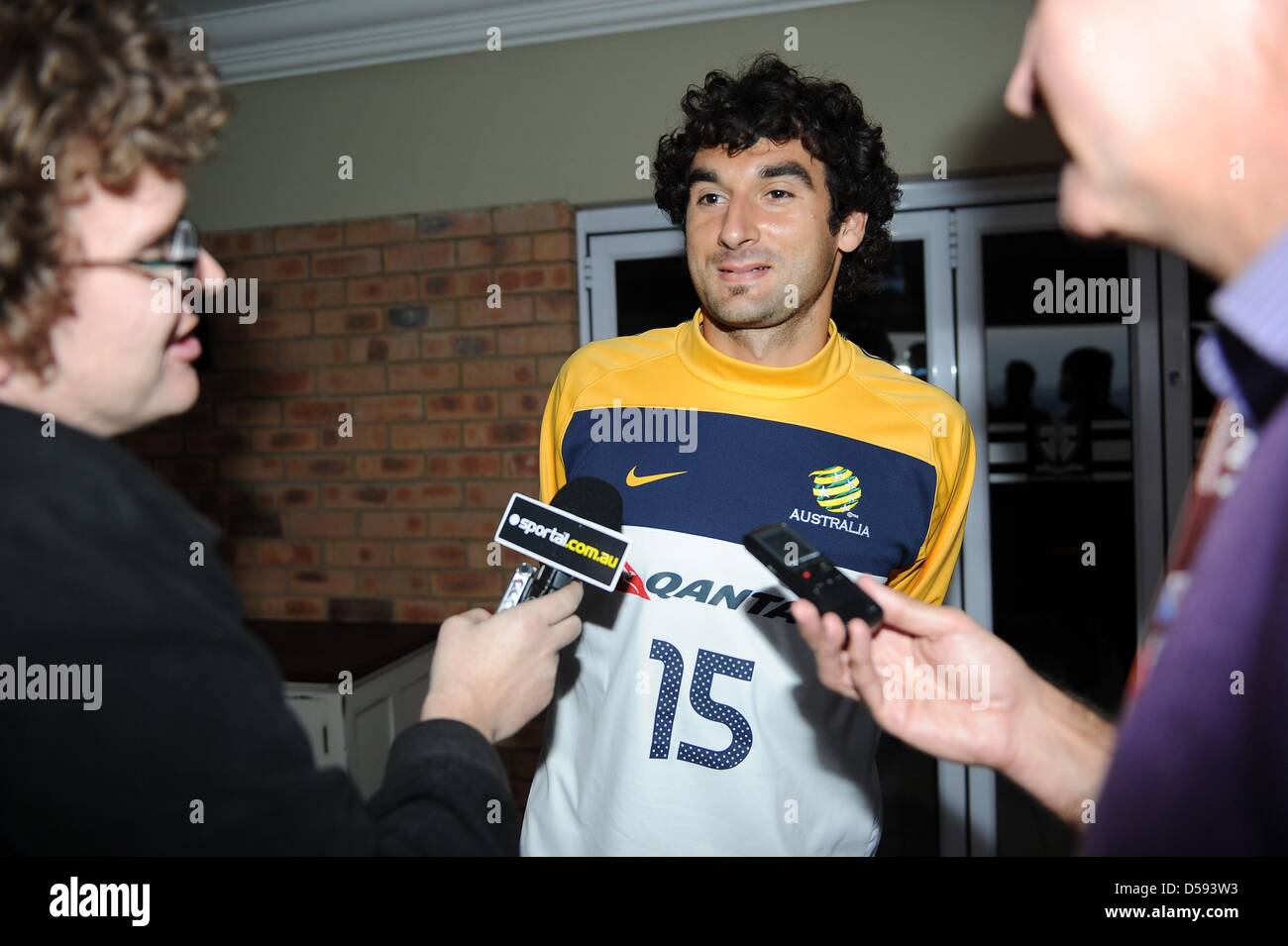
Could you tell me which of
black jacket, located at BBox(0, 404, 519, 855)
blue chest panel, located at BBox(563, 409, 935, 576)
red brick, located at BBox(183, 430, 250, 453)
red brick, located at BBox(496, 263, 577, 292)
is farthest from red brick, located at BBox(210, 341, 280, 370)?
black jacket, located at BBox(0, 404, 519, 855)

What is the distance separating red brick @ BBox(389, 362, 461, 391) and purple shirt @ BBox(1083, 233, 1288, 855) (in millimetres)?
2449

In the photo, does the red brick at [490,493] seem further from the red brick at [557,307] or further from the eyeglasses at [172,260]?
the eyeglasses at [172,260]

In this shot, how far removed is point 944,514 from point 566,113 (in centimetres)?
182

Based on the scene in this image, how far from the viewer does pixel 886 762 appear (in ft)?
9.86

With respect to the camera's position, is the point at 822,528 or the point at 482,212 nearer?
the point at 822,528

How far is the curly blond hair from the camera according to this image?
652 millimetres

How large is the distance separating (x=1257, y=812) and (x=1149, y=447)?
7.50 feet

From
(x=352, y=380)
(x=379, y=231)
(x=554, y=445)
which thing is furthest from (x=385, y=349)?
(x=554, y=445)

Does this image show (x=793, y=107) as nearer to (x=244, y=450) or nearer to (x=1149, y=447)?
(x=1149, y=447)

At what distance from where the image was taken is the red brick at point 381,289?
9.20 feet

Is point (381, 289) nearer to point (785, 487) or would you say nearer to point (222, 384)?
point (222, 384)

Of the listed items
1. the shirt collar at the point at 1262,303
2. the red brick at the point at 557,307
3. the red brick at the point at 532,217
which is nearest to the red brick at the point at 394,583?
the red brick at the point at 557,307

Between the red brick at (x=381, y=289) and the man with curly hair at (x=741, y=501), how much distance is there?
1288mm
